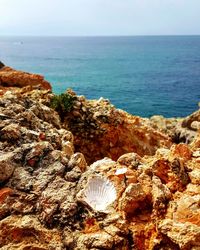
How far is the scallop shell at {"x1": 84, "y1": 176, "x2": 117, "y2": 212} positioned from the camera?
6.81 m

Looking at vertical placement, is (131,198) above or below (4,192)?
above

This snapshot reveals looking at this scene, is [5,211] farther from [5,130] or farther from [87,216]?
[5,130]

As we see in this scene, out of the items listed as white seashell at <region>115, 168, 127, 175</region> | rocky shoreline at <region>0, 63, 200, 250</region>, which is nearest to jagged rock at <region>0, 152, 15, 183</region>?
rocky shoreline at <region>0, 63, 200, 250</region>

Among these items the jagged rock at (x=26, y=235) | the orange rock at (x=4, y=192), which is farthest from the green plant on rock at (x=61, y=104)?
the jagged rock at (x=26, y=235)

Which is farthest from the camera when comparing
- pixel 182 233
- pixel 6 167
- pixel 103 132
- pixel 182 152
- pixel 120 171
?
pixel 103 132

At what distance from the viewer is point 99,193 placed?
23.1 feet

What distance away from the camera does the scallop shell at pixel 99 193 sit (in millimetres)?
6812

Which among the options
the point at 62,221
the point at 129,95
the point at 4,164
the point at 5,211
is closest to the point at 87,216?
the point at 62,221

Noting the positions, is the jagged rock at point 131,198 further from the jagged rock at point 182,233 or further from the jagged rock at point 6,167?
the jagged rock at point 6,167

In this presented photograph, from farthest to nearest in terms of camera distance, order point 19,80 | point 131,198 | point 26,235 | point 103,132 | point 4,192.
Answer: point 19,80
point 103,132
point 4,192
point 131,198
point 26,235

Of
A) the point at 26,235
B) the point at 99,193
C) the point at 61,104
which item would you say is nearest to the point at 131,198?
the point at 99,193

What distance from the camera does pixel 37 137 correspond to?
9055mm

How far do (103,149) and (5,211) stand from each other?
11310mm

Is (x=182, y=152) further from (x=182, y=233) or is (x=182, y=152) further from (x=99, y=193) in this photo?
(x=182, y=233)
